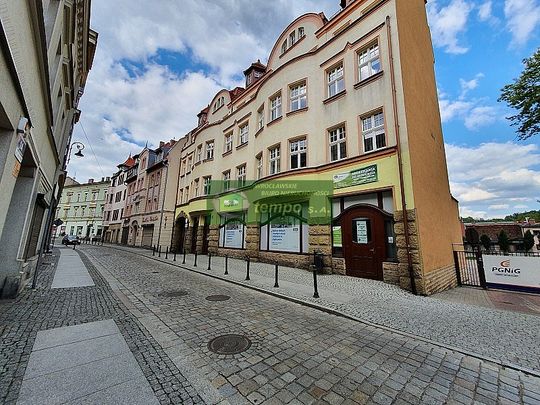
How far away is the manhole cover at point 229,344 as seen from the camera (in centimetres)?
372

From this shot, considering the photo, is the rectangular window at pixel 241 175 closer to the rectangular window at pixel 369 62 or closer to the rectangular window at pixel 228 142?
the rectangular window at pixel 228 142

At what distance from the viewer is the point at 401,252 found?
28.1ft

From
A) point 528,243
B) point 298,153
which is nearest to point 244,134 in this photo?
point 298,153

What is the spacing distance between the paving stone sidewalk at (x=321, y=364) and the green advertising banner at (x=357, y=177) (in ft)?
21.0

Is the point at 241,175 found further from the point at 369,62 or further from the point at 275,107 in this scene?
the point at 369,62

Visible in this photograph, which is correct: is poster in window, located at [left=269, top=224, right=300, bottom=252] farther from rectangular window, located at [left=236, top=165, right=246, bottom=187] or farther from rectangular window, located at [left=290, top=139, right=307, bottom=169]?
rectangular window, located at [left=236, top=165, right=246, bottom=187]

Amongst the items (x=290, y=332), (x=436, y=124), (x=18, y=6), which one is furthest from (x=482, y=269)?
(x=18, y=6)

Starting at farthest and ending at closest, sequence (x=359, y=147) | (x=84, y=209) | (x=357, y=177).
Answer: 1. (x=84, y=209)
2. (x=359, y=147)
3. (x=357, y=177)

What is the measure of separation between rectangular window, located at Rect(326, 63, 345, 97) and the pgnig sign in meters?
10.1

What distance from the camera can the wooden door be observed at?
9549mm

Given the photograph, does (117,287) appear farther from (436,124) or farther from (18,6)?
(436,124)

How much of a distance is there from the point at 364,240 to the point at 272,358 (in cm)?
768

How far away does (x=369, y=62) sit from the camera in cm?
1133

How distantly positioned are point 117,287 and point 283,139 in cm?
1093
